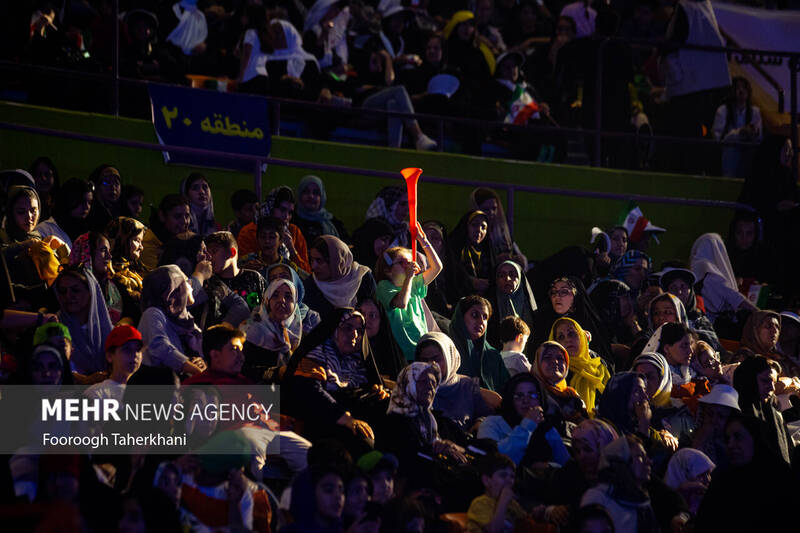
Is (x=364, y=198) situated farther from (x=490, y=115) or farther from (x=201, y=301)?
(x=201, y=301)

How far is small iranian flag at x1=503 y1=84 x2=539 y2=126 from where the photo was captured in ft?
37.0

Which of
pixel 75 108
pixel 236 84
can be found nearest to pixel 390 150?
pixel 236 84

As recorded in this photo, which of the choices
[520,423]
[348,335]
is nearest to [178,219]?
[348,335]

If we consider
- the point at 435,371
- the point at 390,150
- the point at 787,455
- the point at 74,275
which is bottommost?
the point at 787,455

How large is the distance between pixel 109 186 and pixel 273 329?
1898mm

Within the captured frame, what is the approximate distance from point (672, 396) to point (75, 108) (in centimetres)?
492

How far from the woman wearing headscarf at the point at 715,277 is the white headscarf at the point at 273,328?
11.6ft

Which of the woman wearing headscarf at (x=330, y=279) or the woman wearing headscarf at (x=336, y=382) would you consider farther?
the woman wearing headscarf at (x=330, y=279)

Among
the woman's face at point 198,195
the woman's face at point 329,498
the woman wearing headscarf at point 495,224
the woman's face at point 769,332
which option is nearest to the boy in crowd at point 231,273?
the woman's face at point 198,195

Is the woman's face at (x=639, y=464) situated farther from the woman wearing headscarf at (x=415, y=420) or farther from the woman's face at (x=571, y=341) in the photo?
the woman's face at (x=571, y=341)

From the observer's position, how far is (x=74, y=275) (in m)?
6.64

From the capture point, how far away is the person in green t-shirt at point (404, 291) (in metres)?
7.74

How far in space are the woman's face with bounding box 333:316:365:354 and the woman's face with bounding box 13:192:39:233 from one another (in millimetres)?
1810

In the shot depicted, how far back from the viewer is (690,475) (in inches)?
282
